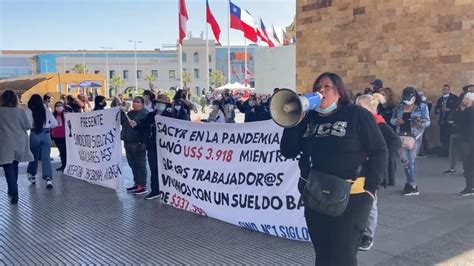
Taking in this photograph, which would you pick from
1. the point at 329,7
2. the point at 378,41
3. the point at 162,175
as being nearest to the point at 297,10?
the point at 329,7

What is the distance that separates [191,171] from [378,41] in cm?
849

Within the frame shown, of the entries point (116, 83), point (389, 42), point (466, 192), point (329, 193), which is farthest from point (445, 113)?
point (116, 83)

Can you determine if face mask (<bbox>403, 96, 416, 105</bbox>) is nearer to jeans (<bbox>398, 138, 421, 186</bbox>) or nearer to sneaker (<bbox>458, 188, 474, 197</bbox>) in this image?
jeans (<bbox>398, 138, 421, 186</bbox>)

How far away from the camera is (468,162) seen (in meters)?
7.32

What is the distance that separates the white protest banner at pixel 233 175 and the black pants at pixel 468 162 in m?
3.66

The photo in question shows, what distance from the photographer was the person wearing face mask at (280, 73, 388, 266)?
9.84ft

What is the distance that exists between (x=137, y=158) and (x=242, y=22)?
1944 centimetres

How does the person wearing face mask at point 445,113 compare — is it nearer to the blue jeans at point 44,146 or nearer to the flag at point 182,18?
the blue jeans at point 44,146

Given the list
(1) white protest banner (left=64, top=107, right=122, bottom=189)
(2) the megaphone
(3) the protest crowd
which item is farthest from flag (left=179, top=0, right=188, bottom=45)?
(2) the megaphone

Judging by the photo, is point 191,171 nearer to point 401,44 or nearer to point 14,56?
point 401,44

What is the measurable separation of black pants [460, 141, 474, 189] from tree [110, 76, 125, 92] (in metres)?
80.9

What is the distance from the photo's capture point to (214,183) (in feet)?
19.7

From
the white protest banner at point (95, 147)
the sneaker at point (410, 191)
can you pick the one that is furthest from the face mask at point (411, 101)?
the white protest banner at point (95, 147)

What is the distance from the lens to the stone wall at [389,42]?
1124cm
